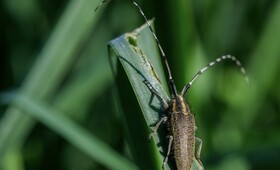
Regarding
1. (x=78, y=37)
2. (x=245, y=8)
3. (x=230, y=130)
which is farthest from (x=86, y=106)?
(x=245, y=8)

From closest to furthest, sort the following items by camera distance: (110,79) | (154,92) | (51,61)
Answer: (154,92), (51,61), (110,79)

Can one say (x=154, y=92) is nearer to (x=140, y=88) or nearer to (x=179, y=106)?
(x=140, y=88)

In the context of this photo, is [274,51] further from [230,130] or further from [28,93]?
[28,93]

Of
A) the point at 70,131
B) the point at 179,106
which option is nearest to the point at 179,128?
the point at 179,106

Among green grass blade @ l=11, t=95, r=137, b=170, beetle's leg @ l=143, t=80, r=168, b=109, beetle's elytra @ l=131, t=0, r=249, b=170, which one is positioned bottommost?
green grass blade @ l=11, t=95, r=137, b=170

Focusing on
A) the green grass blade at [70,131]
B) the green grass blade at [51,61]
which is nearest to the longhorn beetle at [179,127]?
the green grass blade at [70,131]

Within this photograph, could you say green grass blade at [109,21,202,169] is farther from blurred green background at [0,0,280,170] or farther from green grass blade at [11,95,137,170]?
green grass blade at [11,95,137,170]

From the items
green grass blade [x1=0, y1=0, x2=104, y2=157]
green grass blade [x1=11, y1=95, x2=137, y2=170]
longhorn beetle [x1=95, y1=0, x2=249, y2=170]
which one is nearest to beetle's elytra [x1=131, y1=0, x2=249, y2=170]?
longhorn beetle [x1=95, y1=0, x2=249, y2=170]

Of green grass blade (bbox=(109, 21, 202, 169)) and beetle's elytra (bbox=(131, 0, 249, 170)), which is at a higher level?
green grass blade (bbox=(109, 21, 202, 169))
